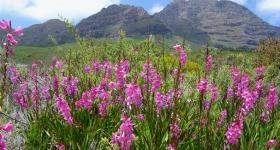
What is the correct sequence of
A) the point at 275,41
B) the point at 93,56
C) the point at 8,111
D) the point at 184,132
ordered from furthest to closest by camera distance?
1. the point at 275,41
2. the point at 93,56
3. the point at 8,111
4. the point at 184,132

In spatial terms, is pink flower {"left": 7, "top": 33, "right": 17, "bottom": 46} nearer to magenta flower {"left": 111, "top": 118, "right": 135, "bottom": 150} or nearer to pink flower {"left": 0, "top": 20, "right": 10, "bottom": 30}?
pink flower {"left": 0, "top": 20, "right": 10, "bottom": 30}

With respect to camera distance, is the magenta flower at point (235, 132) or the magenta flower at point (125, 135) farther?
the magenta flower at point (235, 132)

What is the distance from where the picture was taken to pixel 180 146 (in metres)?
5.79

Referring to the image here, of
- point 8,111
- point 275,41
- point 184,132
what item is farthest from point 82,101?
point 275,41

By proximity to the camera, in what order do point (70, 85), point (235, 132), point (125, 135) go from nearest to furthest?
point (125, 135) → point (235, 132) → point (70, 85)

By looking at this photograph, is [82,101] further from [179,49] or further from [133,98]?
[179,49]

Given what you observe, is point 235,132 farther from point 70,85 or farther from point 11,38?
point 70,85

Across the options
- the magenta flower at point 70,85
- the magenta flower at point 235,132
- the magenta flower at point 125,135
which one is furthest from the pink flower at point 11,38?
the magenta flower at point 70,85

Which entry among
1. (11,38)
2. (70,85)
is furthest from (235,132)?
(70,85)

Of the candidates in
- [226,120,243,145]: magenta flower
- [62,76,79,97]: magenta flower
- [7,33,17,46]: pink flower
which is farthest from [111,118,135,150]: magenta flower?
[62,76,79,97]: magenta flower

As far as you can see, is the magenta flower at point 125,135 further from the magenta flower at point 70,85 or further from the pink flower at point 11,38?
the magenta flower at point 70,85

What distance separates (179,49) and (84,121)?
2.46 m

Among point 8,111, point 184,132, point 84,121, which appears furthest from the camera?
point 8,111

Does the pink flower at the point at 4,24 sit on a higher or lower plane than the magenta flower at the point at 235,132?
higher
